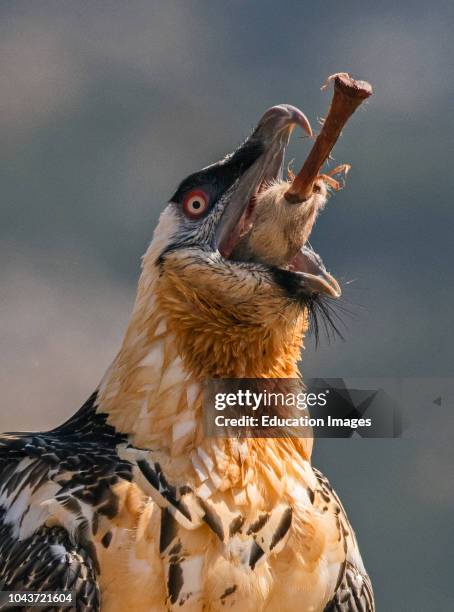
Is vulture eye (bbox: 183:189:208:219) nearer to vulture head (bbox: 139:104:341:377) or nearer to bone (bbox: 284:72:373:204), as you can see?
vulture head (bbox: 139:104:341:377)

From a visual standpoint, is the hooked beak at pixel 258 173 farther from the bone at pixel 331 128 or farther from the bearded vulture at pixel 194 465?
the bone at pixel 331 128

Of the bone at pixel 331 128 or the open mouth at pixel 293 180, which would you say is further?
the open mouth at pixel 293 180

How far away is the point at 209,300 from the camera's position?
20.9 ft

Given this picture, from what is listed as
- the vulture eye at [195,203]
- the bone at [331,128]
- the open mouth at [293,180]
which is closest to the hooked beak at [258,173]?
the open mouth at [293,180]

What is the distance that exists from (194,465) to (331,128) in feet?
6.82

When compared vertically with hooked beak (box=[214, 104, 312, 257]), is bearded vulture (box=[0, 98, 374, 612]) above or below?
below

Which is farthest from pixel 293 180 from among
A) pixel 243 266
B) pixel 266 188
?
pixel 243 266

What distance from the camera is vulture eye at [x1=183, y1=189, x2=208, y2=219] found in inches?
269

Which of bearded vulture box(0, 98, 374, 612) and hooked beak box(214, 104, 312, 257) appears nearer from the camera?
bearded vulture box(0, 98, 374, 612)

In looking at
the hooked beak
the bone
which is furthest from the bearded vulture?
the bone

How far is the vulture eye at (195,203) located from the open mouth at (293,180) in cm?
18

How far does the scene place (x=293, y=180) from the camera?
6.59 metres

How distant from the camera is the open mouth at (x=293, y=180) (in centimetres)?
619

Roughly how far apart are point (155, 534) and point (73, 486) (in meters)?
0.54
